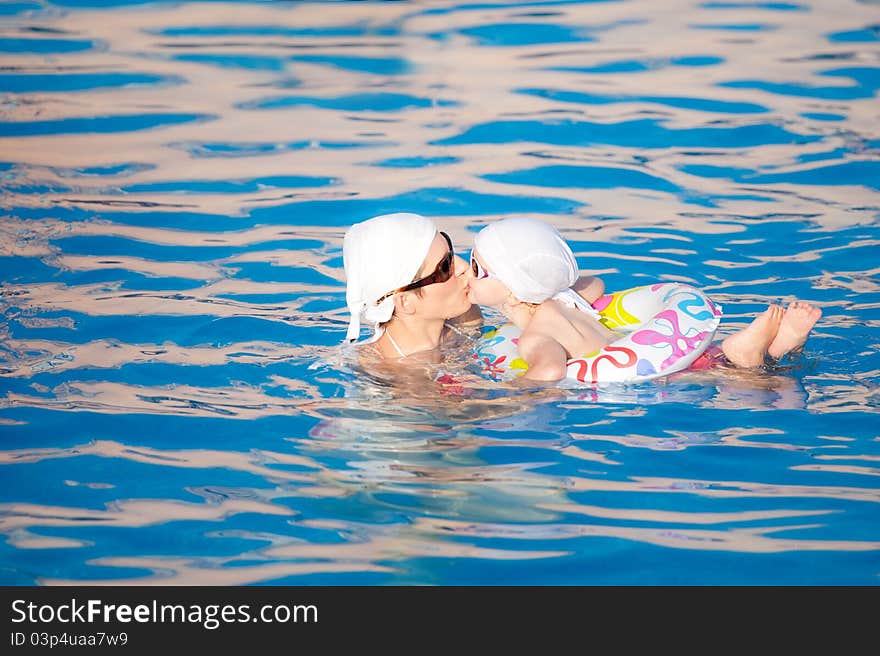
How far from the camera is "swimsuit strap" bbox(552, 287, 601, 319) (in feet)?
20.3

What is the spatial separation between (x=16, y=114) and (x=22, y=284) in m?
4.16

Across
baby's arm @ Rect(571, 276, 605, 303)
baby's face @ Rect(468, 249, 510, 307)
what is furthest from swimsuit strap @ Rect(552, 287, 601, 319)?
baby's face @ Rect(468, 249, 510, 307)

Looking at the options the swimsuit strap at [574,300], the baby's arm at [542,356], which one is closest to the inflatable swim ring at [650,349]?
the baby's arm at [542,356]

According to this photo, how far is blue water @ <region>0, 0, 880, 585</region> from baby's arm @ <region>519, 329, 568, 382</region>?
0.55 ft

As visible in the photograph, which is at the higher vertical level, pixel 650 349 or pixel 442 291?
pixel 442 291

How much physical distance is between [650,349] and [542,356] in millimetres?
524

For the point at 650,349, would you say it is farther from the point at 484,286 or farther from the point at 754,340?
the point at 484,286

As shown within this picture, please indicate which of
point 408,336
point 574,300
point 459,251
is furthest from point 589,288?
point 459,251

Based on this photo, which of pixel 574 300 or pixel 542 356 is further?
pixel 574 300

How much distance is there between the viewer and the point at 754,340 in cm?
588

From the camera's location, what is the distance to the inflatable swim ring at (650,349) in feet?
19.1

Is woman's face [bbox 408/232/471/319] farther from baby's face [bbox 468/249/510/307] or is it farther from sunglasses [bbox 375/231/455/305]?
baby's face [bbox 468/249/510/307]

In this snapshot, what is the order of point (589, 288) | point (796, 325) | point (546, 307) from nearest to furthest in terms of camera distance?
point (796, 325) < point (546, 307) < point (589, 288)

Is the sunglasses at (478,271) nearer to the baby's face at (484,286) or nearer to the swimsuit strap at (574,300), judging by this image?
the baby's face at (484,286)
